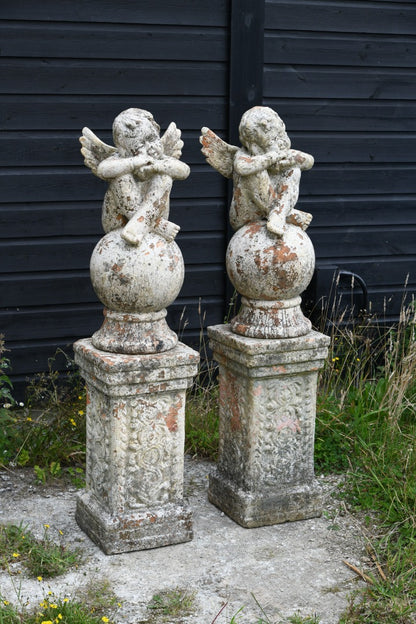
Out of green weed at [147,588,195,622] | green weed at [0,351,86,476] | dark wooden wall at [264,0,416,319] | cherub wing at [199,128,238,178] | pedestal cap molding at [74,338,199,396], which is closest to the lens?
green weed at [147,588,195,622]

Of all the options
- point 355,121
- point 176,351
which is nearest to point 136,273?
point 176,351

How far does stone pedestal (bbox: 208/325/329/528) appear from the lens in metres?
3.93

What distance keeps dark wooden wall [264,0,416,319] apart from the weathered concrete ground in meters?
2.30

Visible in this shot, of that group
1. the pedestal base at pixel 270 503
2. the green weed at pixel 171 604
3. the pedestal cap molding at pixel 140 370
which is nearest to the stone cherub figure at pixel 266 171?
the pedestal cap molding at pixel 140 370

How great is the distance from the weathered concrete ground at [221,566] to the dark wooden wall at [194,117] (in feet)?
5.04

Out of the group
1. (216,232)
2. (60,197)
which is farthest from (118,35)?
(216,232)

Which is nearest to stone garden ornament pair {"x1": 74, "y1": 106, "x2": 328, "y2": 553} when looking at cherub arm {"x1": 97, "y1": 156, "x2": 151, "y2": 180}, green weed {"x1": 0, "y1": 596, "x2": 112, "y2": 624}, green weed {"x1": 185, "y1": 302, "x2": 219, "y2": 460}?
cherub arm {"x1": 97, "y1": 156, "x2": 151, "y2": 180}

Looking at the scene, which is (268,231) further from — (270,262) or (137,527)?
(137,527)

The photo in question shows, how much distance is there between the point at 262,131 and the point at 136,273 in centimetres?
92

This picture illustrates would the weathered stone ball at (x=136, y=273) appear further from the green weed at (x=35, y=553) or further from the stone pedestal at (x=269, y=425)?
the green weed at (x=35, y=553)

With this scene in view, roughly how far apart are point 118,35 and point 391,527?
334cm

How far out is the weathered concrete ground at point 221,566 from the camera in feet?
11.1

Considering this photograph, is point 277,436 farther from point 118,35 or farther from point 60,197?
point 118,35

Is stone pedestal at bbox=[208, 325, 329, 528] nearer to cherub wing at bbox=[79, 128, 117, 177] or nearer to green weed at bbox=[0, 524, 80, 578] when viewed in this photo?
green weed at bbox=[0, 524, 80, 578]
